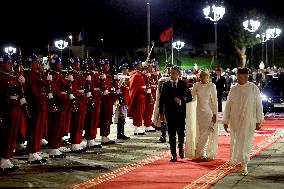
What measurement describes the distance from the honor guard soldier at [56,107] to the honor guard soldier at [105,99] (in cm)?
206

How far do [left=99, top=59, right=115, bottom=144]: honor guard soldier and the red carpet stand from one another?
2610mm

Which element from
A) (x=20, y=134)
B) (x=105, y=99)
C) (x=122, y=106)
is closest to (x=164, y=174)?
(x=20, y=134)

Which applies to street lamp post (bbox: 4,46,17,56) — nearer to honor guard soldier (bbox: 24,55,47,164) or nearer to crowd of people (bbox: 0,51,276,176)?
crowd of people (bbox: 0,51,276,176)

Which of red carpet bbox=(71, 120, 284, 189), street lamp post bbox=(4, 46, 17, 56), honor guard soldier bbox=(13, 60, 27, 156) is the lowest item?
red carpet bbox=(71, 120, 284, 189)

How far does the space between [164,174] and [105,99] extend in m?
5.37

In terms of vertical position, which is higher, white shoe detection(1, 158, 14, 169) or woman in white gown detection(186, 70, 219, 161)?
woman in white gown detection(186, 70, 219, 161)

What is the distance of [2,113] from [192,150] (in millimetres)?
4165

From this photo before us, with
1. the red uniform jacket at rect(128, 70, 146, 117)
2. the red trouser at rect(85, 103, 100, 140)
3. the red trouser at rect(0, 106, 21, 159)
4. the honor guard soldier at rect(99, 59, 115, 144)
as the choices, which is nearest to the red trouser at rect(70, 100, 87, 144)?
the red trouser at rect(85, 103, 100, 140)

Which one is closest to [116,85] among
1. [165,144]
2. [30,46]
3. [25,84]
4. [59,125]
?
[165,144]

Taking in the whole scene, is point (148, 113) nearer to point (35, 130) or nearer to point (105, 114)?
point (105, 114)

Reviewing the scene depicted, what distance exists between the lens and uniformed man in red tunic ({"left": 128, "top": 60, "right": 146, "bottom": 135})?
66.8ft

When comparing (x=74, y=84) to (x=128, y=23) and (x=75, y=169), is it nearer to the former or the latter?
(x=75, y=169)

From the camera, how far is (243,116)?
39.4 feet

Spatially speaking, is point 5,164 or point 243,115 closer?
point 243,115
